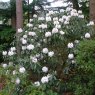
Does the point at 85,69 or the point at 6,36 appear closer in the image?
the point at 85,69

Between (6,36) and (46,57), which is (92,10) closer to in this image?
(46,57)

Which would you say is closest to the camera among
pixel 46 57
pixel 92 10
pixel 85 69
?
pixel 85 69

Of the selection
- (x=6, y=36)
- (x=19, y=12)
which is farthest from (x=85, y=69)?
(x=6, y=36)

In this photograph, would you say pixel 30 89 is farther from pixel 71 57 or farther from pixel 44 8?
pixel 44 8

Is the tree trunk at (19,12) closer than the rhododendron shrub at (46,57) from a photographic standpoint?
No

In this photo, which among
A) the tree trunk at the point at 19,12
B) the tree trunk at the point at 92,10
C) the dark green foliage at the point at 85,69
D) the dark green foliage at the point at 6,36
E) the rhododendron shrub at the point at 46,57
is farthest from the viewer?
the dark green foliage at the point at 6,36

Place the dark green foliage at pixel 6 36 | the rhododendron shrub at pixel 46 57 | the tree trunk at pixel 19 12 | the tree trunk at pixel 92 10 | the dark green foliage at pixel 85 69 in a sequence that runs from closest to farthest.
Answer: the dark green foliage at pixel 85 69 < the rhododendron shrub at pixel 46 57 < the tree trunk at pixel 92 10 < the tree trunk at pixel 19 12 < the dark green foliage at pixel 6 36

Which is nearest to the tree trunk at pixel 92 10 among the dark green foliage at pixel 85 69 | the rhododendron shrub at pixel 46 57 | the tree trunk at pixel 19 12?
the rhododendron shrub at pixel 46 57

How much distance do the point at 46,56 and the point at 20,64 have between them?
55cm

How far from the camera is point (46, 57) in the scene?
19.6 feet

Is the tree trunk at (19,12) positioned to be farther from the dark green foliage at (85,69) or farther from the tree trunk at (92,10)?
the dark green foliage at (85,69)

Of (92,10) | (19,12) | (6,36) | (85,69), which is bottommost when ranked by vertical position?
(6,36)

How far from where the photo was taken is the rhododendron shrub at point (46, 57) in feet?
18.8

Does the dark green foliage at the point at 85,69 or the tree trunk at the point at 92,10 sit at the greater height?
the tree trunk at the point at 92,10
